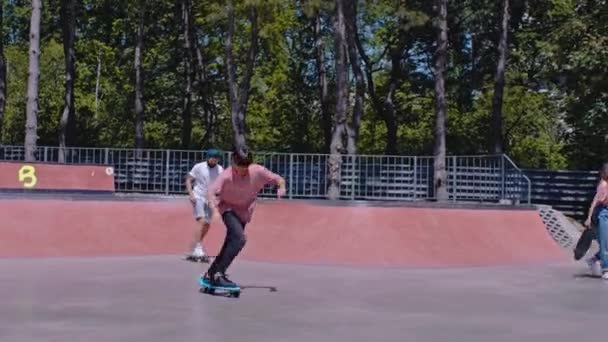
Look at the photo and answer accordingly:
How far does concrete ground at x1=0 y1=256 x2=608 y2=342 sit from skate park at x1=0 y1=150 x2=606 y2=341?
0.07ft

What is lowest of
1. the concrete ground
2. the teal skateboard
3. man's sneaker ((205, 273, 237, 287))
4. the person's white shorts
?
the concrete ground

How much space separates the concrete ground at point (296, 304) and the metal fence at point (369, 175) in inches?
352

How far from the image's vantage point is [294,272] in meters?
11.9

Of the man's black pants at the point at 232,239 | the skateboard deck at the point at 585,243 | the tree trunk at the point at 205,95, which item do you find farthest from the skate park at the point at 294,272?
the tree trunk at the point at 205,95

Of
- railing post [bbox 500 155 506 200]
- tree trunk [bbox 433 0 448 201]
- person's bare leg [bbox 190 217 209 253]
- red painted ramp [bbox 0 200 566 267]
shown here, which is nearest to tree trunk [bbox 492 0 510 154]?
tree trunk [bbox 433 0 448 201]

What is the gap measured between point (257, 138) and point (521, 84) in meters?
15.3

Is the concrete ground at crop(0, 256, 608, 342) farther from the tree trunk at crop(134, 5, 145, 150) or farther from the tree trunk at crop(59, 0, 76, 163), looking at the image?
the tree trunk at crop(59, 0, 76, 163)

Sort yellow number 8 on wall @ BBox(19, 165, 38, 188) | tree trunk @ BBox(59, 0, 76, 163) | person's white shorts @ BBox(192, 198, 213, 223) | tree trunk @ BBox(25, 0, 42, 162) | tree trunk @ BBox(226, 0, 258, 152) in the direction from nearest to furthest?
1. person's white shorts @ BBox(192, 198, 213, 223)
2. yellow number 8 on wall @ BBox(19, 165, 38, 188)
3. tree trunk @ BBox(25, 0, 42, 162)
4. tree trunk @ BBox(226, 0, 258, 152)
5. tree trunk @ BBox(59, 0, 76, 163)

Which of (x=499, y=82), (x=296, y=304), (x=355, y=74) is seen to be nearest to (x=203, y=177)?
(x=296, y=304)

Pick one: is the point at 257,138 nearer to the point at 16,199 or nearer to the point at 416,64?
the point at 416,64

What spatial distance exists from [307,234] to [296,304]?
5.16 m

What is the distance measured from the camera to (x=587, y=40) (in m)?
23.2

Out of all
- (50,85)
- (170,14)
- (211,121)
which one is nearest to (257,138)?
(211,121)

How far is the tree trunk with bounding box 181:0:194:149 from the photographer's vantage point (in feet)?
132
